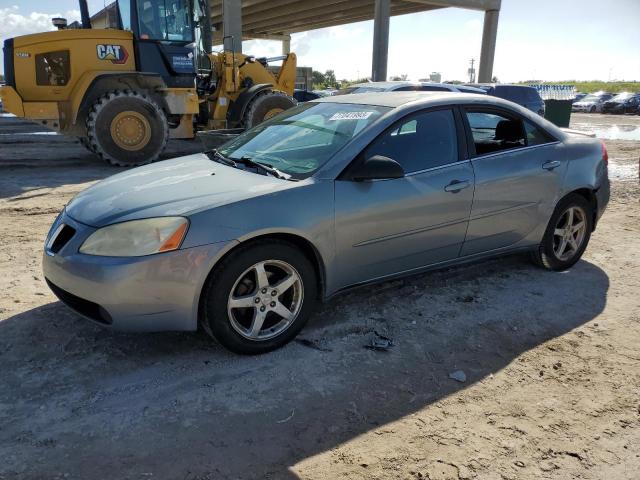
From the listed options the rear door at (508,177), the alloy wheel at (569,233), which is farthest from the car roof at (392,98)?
the alloy wheel at (569,233)

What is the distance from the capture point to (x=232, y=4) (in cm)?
1992

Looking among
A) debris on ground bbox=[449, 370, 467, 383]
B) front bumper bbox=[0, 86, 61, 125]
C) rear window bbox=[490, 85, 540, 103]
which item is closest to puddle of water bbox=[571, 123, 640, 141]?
rear window bbox=[490, 85, 540, 103]

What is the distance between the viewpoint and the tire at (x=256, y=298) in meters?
2.96

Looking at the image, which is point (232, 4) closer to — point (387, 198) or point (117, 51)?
point (117, 51)

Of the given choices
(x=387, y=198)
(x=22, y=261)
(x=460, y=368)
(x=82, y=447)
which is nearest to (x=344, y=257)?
(x=387, y=198)

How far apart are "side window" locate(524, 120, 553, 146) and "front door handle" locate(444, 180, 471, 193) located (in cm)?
91

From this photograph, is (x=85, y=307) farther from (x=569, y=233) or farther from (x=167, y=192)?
(x=569, y=233)

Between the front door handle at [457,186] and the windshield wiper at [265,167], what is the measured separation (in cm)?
118

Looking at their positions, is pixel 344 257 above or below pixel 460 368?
above

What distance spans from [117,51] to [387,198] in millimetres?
8141

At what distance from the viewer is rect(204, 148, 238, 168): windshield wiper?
12.3ft

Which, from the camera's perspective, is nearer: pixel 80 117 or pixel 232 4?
pixel 80 117

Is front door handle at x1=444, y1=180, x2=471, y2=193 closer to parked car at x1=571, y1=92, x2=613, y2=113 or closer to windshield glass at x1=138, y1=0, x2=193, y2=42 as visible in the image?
windshield glass at x1=138, y1=0, x2=193, y2=42

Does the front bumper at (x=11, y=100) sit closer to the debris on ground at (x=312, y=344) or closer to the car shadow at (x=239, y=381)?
the car shadow at (x=239, y=381)
